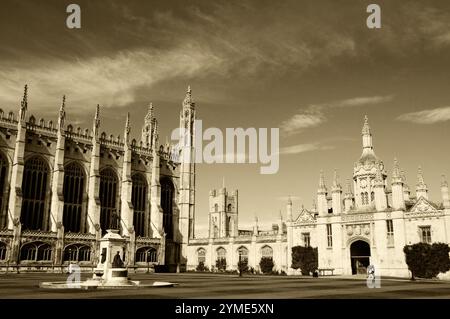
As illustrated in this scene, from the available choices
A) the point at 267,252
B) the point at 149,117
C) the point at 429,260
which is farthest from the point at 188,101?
the point at 429,260

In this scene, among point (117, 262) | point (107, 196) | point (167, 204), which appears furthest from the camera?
point (167, 204)

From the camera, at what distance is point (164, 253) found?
69.8 metres

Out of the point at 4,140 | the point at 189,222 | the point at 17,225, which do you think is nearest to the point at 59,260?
the point at 17,225

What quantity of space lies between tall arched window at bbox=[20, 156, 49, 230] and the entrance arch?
131 feet

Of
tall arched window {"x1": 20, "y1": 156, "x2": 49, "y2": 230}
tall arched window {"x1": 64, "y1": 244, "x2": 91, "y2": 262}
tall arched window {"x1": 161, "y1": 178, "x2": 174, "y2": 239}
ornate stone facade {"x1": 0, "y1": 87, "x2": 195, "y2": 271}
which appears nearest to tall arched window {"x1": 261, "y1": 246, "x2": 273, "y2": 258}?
ornate stone facade {"x1": 0, "y1": 87, "x2": 195, "y2": 271}

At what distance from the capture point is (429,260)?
43.3 meters

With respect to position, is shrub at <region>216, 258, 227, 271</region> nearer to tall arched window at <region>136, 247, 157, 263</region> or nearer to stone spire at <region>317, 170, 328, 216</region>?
tall arched window at <region>136, 247, 157, 263</region>

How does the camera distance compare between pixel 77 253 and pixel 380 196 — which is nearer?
pixel 380 196

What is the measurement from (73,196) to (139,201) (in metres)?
12.0

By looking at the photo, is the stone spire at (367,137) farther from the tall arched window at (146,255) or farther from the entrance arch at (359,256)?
the tall arched window at (146,255)

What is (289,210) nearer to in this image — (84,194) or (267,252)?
(267,252)

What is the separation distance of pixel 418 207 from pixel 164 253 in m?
38.4

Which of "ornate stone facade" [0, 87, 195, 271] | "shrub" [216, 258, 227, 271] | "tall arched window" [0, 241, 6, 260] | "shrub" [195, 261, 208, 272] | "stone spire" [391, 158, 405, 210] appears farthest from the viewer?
"shrub" [195, 261, 208, 272]

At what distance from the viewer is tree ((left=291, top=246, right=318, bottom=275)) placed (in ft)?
175
